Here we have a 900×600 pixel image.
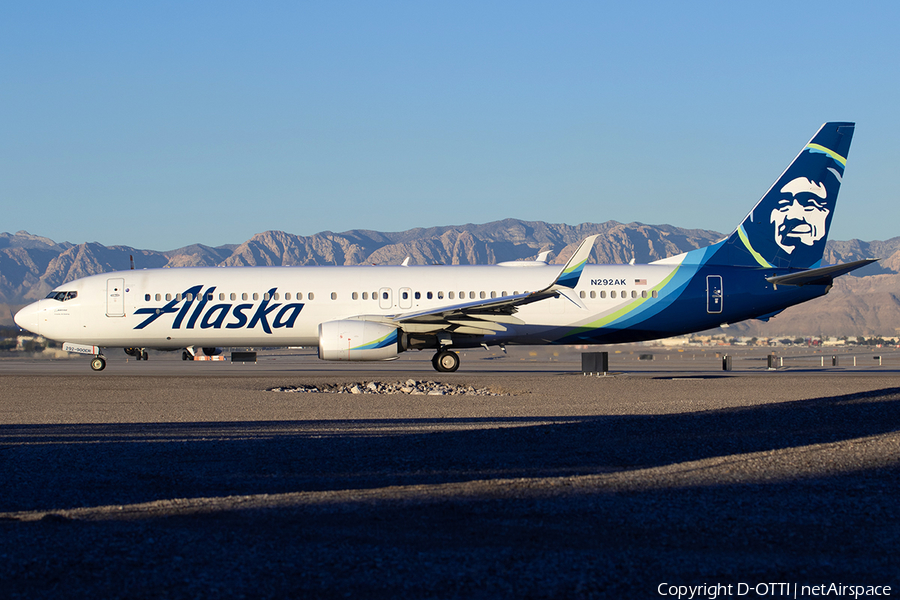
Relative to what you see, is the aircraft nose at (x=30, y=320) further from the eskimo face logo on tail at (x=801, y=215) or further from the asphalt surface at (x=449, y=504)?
the eskimo face logo on tail at (x=801, y=215)

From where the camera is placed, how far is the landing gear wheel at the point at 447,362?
3028 centimetres

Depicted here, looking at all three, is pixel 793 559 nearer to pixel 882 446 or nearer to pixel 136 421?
pixel 882 446

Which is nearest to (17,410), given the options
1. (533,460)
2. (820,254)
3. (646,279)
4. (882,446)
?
(533,460)

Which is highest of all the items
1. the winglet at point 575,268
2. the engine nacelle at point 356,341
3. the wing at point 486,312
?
the winglet at point 575,268

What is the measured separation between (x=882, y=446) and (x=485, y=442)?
4.85m

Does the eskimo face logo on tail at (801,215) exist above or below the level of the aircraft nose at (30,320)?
above

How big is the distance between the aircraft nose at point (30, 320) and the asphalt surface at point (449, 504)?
59.2 ft

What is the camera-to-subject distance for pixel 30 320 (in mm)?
31453

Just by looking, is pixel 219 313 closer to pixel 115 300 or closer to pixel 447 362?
pixel 115 300

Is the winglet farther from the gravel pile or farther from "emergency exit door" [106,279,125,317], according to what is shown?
"emergency exit door" [106,279,125,317]

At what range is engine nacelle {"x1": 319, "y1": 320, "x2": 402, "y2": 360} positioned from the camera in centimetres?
2747

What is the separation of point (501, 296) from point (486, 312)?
1495 millimetres

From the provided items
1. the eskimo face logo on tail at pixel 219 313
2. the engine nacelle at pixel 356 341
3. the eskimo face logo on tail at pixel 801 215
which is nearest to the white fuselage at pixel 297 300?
the eskimo face logo on tail at pixel 219 313

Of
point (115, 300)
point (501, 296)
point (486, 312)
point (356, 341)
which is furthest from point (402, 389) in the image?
point (115, 300)
